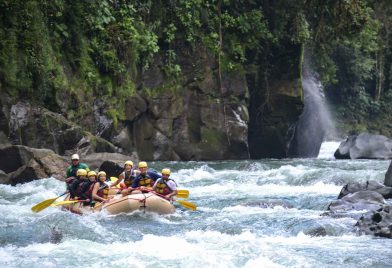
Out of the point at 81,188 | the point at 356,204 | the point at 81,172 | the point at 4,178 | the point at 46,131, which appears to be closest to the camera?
the point at 356,204

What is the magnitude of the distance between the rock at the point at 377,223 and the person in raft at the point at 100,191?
446cm

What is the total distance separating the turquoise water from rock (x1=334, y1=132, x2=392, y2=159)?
325 inches

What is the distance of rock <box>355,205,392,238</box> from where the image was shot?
9406mm

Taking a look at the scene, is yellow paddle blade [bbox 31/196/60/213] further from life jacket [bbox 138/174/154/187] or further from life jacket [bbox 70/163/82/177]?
life jacket [bbox 138/174/154/187]

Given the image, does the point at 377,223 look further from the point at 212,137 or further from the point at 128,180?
the point at 212,137

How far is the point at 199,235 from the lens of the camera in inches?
382

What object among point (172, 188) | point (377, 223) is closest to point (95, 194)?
point (172, 188)

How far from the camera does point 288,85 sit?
2295 cm

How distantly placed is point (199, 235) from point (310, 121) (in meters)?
16.4

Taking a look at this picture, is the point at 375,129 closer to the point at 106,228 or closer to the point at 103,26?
the point at 103,26

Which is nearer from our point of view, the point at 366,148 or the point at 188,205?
the point at 188,205

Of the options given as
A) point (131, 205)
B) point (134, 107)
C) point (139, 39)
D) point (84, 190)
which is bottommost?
point (131, 205)

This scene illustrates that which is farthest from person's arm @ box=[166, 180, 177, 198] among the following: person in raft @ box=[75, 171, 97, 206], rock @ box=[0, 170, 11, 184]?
rock @ box=[0, 170, 11, 184]

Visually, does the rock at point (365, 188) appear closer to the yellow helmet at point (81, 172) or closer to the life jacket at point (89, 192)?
the life jacket at point (89, 192)
